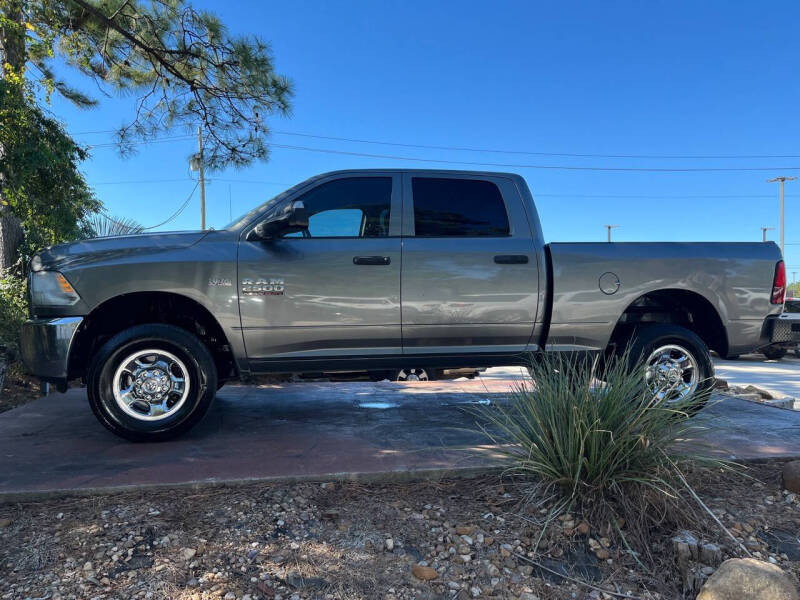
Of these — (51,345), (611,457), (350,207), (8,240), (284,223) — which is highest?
(8,240)

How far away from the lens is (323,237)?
→ 3.77 meters

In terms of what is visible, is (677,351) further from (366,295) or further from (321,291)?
(321,291)

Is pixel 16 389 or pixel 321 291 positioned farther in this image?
pixel 16 389

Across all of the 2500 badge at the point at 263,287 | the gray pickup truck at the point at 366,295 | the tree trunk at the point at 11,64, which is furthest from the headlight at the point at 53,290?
the tree trunk at the point at 11,64

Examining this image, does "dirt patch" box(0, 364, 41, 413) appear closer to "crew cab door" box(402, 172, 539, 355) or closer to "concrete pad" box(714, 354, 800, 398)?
"crew cab door" box(402, 172, 539, 355)

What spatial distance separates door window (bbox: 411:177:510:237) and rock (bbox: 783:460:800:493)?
2350mm

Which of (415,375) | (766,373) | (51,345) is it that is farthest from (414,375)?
(766,373)

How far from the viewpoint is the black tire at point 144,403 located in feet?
11.2

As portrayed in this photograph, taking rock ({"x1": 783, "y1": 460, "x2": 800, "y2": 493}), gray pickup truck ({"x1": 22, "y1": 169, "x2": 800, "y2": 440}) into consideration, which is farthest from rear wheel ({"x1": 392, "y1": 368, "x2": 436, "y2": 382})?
rock ({"x1": 783, "y1": 460, "x2": 800, "y2": 493})

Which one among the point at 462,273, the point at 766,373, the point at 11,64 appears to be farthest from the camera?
the point at 766,373

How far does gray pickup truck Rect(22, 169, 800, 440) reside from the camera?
11.4ft

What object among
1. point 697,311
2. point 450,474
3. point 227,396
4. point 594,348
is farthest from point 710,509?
point 227,396

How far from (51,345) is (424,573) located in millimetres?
2989

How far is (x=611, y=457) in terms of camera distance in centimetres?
248
